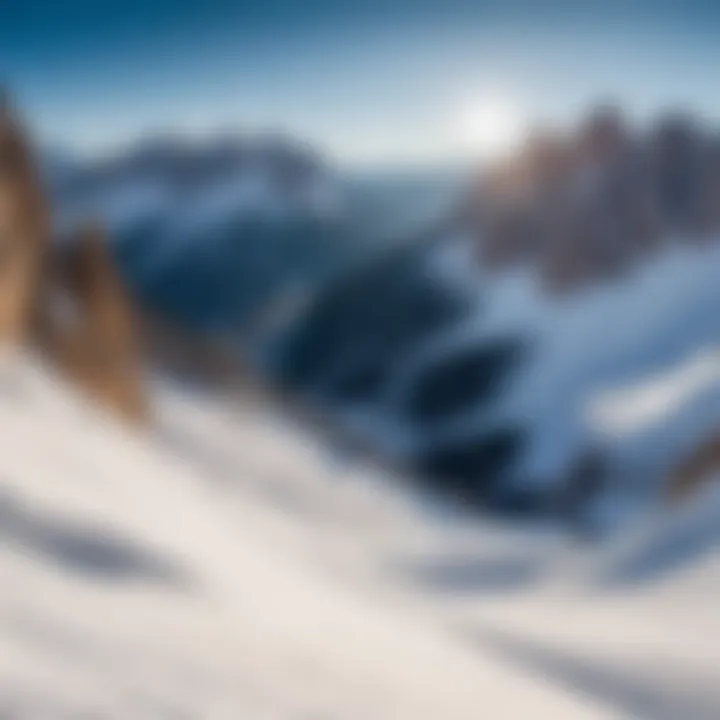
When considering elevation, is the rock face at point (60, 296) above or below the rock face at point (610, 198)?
below

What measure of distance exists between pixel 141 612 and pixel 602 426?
61.6ft

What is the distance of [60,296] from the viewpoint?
10398mm

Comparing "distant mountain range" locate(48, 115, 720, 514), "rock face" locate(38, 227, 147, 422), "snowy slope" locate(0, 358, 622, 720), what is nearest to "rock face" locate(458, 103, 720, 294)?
"distant mountain range" locate(48, 115, 720, 514)

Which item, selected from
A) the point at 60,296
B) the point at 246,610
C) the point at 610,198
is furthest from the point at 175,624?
the point at 610,198

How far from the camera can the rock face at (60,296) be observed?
8.56 m

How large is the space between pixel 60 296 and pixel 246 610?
7.71 meters

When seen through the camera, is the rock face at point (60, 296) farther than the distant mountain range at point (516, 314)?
No

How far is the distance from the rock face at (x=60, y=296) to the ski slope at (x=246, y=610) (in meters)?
1.77

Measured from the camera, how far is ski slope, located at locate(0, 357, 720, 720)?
2498mm

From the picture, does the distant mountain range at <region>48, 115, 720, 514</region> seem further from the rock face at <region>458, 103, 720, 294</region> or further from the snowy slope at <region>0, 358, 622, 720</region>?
the snowy slope at <region>0, 358, 622, 720</region>

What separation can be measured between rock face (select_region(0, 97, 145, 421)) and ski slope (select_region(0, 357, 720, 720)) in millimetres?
1768

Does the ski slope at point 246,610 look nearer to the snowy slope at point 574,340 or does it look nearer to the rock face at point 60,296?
the rock face at point 60,296

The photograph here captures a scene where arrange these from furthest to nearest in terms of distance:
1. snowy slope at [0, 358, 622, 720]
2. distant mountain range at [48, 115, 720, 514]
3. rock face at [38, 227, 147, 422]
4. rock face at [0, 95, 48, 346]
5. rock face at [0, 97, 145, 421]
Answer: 1. distant mountain range at [48, 115, 720, 514]
2. rock face at [38, 227, 147, 422]
3. rock face at [0, 97, 145, 421]
4. rock face at [0, 95, 48, 346]
5. snowy slope at [0, 358, 622, 720]

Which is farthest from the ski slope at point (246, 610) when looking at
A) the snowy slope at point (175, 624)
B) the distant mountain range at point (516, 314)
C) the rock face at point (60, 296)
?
the distant mountain range at point (516, 314)
